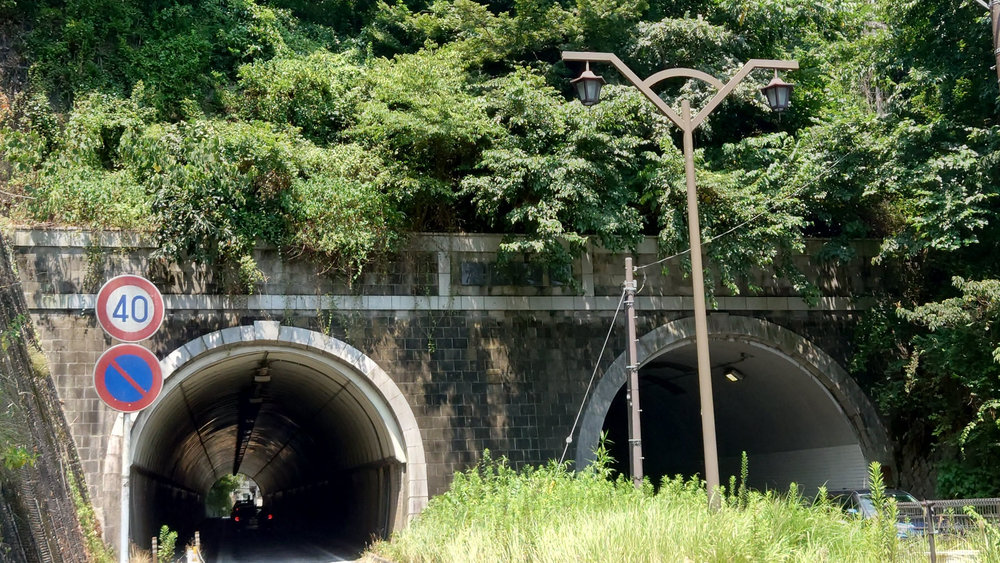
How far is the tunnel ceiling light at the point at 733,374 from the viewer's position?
2052cm

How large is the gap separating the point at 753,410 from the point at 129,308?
18.4m

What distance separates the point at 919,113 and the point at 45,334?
16960 mm

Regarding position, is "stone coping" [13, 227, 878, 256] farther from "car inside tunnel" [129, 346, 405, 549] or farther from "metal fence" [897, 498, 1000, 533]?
"metal fence" [897, 498, 1000, 533]


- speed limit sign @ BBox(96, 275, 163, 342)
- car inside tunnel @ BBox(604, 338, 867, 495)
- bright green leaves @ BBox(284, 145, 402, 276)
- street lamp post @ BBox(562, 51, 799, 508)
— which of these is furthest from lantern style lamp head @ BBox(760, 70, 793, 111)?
speed limit sign @ BBox(96, 275, 163, 342)

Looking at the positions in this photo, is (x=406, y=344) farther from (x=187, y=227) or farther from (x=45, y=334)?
(x=45, y=334)

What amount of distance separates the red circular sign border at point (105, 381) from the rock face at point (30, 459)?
197cm

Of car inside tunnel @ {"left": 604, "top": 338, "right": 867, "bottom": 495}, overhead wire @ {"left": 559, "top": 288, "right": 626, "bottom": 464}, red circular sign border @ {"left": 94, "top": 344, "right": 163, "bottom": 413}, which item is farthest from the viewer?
car inside tunnel @ {"left": 604, "top": 338, "right": 867, "bottom": 495}

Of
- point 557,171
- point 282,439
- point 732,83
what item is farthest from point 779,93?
point 282,439

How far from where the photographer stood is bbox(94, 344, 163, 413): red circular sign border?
261 inches

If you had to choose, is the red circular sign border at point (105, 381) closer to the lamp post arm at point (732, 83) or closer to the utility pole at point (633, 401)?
the utility pole at point (633, 401)

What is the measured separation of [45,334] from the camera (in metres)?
15.3

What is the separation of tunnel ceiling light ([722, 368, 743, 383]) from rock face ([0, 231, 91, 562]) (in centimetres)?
1322

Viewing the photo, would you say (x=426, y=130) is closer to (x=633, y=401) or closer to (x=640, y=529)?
(x=633, y=401)

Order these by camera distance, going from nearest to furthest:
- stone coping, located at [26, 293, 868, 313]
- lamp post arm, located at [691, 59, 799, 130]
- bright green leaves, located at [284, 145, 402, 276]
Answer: lamp post arm, located at [691, 59, 799, 130] → stone coping, located at [26, 293, 868, 313] → bright green leaves, located at [284, 145, 402, 276]
